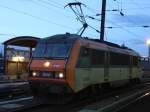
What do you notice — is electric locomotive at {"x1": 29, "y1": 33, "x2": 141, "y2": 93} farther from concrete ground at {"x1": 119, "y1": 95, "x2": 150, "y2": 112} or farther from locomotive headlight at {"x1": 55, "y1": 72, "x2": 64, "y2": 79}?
concrete ground at {"x1": 119, "y1": 95, "x2": 150, "y2": 112}

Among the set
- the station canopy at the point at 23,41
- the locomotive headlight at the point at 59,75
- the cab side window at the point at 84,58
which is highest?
the station canopy at the point at 23,41

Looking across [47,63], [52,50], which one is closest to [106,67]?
[52,50]

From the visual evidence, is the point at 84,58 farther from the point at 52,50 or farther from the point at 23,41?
the point at 23,41

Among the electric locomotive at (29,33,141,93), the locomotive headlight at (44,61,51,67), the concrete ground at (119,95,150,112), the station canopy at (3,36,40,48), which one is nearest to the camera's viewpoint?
the concrete ground at (119,95,150,112)

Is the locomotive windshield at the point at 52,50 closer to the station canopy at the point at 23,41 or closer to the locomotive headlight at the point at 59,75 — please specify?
the locomotive headlight at the point at 59,75

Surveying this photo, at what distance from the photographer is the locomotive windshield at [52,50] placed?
1973cm

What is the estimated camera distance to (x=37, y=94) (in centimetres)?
1962

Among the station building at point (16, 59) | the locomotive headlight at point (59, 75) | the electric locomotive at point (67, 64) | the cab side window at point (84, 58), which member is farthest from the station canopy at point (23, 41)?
the locomotive headlight at point (59, 75)

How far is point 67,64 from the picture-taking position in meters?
19.0

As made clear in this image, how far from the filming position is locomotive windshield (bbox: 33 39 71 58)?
19.7 metres

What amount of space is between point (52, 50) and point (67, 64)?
4.74 feet

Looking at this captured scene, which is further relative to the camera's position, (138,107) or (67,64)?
(67,64)

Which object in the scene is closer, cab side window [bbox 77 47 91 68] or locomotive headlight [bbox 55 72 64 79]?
locomotive headlight [bbox 55 72 64 79]

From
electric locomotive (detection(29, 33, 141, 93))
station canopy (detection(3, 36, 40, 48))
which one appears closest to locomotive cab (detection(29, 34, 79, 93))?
electric locomotive (detection(29, 33, 141, 93))
